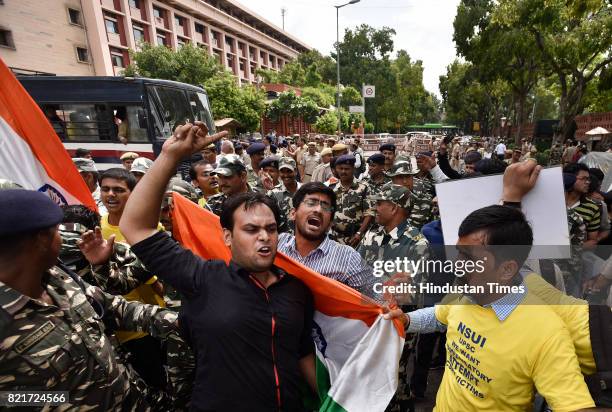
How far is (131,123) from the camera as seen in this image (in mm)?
Result: 9148

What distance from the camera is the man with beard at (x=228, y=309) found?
1.44 m

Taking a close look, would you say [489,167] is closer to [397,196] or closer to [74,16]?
[397,196]

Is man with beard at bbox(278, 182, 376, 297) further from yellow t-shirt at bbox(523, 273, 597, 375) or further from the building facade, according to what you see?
the building facade

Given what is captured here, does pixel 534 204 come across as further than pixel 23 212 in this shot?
Yes

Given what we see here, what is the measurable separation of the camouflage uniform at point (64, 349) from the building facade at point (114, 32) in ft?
83.8

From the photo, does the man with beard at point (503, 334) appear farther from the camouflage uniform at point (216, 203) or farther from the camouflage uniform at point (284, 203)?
the camouflage uniform at point (216, 203)

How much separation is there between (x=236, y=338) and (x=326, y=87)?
43.9 meters

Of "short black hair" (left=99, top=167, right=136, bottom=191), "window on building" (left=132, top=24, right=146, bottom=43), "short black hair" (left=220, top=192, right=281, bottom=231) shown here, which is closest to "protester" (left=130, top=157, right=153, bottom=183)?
"short black hair" (left=99, top=167, right=136, bottom=191)

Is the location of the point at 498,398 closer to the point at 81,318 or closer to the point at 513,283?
the point at 513,283

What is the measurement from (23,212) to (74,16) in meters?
32.9

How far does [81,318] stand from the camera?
1.44 metres

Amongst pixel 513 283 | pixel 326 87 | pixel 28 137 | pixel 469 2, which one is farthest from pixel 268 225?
pixel 326 87

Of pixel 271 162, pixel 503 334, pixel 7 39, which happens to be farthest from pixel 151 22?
pixel 503 334

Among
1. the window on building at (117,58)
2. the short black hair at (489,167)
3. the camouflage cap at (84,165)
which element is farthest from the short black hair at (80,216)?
the window on building at (117,58)
